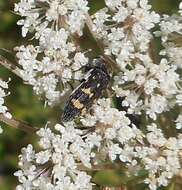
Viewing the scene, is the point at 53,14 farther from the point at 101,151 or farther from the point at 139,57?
the point at 101,151

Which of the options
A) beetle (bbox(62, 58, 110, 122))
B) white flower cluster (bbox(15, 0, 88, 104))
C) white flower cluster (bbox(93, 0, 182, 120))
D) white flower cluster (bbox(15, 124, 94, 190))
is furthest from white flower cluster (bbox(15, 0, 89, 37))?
white flower cluster (bbox(15, 124, 94, 190))

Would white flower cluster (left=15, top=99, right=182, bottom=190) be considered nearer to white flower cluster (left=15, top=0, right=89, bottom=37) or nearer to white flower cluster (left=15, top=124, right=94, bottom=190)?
white flower cluster (left=15, top=124, right=94, bottom=190)

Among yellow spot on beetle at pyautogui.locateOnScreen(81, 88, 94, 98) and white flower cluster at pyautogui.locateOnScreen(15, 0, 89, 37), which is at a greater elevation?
white flower cluster at pyautogui.locateOnScreen(15, 0, 89, 37)

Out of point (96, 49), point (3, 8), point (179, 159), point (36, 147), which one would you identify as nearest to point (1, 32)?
point (3, 8)

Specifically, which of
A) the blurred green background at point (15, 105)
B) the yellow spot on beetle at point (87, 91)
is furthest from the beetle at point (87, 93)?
the blurred green background at point (15, 105)

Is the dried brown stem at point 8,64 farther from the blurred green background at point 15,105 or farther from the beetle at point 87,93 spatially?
the blurred green background at point 15,105

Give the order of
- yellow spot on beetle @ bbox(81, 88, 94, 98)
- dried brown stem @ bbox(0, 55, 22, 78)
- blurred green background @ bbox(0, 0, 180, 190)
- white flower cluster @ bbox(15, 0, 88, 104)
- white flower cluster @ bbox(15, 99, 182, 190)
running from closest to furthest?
white flower cluster @ bbox(15, 99, 182, 190) → yellow spot on beetle @ bbox(81, 88, 94, 98) → white flower cluster @ bbox(15, 0, 88, 104) → dried brown stem @ bbox(0, 55, 22, 78) → blurred green background @ bbox(0, 0, 180, 190)
